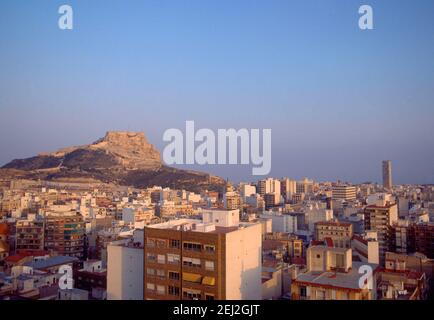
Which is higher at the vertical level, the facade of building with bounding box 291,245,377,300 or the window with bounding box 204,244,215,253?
the window with bounding box 204,244,215,253

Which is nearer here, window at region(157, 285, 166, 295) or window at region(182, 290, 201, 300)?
window at region(182, 290, 201, 300)

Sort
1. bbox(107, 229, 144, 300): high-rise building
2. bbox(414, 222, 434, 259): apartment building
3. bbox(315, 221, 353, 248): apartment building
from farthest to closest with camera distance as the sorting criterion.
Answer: bbox(315, 221, 353, 248): apartment building, bbox(414, 222, 434, 259): apartment building, bbox(107, 229, 144, 300): high-rise building

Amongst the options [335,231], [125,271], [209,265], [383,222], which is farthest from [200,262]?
[383,222]

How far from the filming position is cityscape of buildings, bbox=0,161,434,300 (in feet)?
14.2

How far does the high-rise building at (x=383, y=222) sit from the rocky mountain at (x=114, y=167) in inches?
456

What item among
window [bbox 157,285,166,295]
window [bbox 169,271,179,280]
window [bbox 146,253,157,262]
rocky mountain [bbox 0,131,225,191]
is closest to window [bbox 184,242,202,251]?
window [bbox 169,271,179,280]

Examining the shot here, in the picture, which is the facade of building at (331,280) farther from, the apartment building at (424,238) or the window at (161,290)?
the apartment building at (424,238)

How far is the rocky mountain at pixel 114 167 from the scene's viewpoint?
68.6 feet

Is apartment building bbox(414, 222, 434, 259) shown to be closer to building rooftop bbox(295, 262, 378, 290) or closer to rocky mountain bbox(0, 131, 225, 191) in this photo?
building rooftop bbox(295, 262, 378, 290)

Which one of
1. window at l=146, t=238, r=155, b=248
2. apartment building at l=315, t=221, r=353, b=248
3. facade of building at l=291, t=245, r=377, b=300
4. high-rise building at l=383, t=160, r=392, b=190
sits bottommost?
apartment building at l=315, t=221, r=353, b=248

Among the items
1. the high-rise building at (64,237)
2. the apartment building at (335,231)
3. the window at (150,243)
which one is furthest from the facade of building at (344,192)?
the window at (150,243)

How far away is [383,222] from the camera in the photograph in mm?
10641

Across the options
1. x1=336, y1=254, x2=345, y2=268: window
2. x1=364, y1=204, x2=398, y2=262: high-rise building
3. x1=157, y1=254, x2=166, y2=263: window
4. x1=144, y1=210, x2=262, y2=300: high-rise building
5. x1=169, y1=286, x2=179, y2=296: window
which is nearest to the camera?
x1=144, y1=210, x2=262, y2=300: high-rise building
